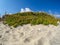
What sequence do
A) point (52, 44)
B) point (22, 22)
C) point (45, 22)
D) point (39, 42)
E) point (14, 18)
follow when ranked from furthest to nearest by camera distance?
point (14, 18), point (22, 22), point (45, 22), point (39, 42), point (52, 44)

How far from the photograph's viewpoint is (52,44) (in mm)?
3287

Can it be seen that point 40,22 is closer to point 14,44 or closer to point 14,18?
point 14,18

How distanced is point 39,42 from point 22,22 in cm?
533

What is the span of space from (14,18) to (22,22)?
1.83m

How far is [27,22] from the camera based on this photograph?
8836mm

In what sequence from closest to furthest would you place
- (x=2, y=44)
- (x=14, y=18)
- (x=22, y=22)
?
(x=2, y=44)
(x=22, y=22)
(x=14, y=18)

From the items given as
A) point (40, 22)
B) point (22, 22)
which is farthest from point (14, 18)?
Answer: point (40, 22)

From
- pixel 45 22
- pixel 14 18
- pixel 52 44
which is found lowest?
pixel 52 44

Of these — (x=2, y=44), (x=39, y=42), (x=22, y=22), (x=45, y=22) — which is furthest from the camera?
(x=22, y=22)

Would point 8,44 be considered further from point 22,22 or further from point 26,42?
point 22,22

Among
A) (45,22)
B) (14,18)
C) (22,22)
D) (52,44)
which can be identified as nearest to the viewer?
(52,44)

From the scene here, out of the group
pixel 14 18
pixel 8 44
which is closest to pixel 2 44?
pixel 8 44

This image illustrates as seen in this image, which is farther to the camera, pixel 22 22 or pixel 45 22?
pixel 22 22

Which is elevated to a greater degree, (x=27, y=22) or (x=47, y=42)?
(x=27, y=22)
